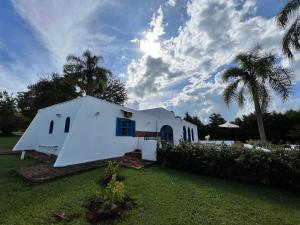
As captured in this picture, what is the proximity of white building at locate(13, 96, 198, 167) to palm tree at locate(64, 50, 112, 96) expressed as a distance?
9.25 m

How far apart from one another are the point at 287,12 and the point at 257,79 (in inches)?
159

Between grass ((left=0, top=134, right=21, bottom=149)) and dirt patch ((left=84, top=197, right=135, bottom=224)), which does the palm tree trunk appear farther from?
dirt patch ((left=84, top=197, right=135, bottom=224))

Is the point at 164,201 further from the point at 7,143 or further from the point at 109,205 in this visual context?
the point at 7,143

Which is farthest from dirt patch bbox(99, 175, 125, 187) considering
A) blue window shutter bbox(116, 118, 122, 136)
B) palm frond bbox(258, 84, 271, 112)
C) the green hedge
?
palm frond bbox(258, 84, 271, 112)

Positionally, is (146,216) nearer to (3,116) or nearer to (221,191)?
(221,191)

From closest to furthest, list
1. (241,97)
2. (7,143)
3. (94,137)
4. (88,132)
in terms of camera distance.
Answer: (88,132) → (94,137) → (241,97) → (7,143)

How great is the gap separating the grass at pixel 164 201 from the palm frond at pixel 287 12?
8.99 metres

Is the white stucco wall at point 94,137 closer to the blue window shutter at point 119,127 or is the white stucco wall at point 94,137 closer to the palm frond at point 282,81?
the blue window shutter at point 119,127

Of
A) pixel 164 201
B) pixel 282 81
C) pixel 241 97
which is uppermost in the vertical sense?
pixel 282 81

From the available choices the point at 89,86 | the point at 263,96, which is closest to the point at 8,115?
the point at 89,86

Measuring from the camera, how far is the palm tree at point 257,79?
11204 mm

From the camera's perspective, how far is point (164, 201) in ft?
15.6

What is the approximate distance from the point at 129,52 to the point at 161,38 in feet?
6.84

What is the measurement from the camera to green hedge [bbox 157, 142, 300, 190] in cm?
577
